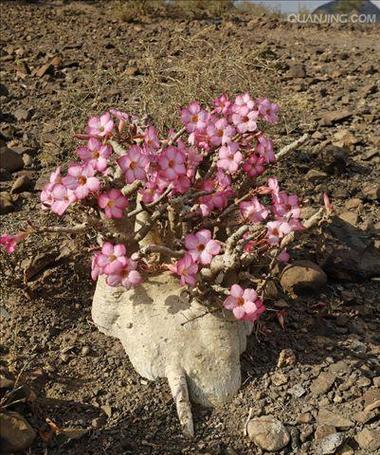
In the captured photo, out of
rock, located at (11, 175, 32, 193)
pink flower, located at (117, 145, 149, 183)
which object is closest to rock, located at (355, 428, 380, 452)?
pink flower, located at (117, 145, 149, 183)

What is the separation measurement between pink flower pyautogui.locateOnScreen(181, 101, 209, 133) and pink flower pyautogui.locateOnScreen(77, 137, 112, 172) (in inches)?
16.4

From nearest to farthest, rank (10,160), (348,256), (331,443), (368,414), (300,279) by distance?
(331,443), (368,414), (300,279), (348,256), (10,160)

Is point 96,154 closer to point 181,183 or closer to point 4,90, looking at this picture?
point 181,183

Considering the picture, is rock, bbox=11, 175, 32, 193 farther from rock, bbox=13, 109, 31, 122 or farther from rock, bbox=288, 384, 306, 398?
rock, bbox=288, 384, 306, 398

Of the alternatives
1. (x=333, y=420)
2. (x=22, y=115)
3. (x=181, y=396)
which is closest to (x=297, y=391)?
(x=333, y=420)

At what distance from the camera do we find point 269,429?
2.56 m

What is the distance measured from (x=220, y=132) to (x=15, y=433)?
1.36 metres

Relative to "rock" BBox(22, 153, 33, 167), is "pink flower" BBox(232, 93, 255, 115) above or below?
above

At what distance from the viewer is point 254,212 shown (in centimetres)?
268

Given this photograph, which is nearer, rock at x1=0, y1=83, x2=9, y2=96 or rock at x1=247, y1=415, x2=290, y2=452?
rock at x1=247, y1=415, x2=290, y2=452

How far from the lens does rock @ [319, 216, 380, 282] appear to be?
3.52 metres

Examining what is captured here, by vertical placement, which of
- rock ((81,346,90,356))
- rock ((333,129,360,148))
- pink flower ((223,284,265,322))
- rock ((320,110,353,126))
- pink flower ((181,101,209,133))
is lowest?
rock ((320,110,353,126))

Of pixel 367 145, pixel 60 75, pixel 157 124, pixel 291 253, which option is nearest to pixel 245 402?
pixel 291 253

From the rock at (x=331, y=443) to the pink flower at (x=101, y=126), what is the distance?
1.41 metres
